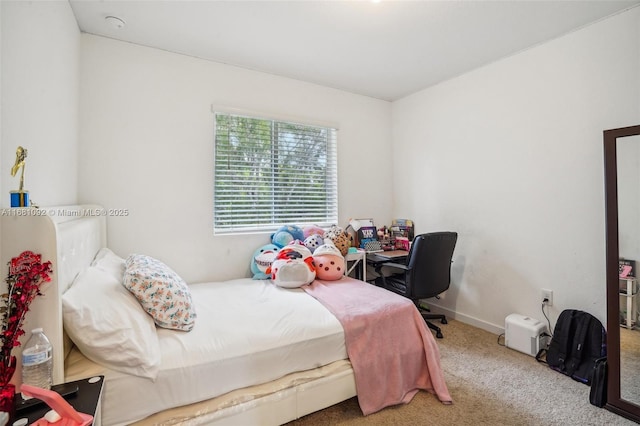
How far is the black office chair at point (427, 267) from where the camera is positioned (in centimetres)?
262

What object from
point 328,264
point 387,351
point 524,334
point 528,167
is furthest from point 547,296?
point 328,264

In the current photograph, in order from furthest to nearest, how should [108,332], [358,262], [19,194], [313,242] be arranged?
[358,262], [313,242], [108,332], [19,194]

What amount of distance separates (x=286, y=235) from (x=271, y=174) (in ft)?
2.22

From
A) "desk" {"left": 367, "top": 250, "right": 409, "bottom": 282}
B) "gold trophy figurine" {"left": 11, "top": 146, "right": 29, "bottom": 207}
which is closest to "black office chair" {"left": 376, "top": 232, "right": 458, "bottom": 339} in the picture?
"desk" {"left": 367, "top": 250, "right": 409, "bottom": 282}

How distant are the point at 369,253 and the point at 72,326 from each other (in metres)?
2.63

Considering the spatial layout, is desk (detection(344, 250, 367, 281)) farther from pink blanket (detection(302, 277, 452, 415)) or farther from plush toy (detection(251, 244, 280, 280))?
pink blanket (detection(302, 277, 452, 415))

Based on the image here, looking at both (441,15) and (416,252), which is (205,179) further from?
(441,15)

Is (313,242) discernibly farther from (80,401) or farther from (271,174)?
(80,401)

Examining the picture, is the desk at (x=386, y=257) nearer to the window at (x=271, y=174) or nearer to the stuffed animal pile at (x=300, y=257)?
the stuffed animal pile at (x=300, y=257)

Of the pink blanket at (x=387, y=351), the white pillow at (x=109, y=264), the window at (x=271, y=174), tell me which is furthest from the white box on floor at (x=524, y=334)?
the white pillow at (x=109, y=264)

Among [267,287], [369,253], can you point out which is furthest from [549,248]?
[267,287]

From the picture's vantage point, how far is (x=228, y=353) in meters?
1.44

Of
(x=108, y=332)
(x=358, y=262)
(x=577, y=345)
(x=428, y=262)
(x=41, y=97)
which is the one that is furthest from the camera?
(x=358, y=262)

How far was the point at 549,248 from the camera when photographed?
8.05 feet
